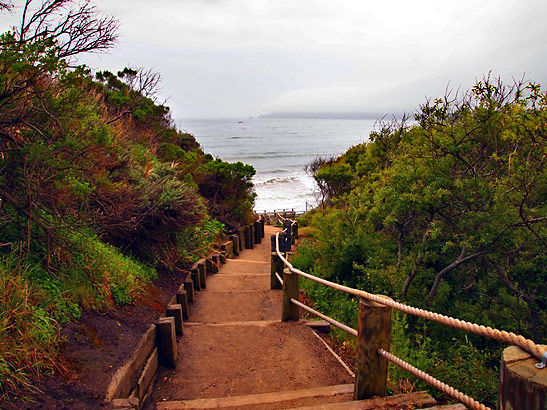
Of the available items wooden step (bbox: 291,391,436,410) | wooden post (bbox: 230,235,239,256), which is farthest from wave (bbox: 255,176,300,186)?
wooden step (bbox: 291,391,436,410)

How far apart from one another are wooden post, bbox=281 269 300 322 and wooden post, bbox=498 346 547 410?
364 cm

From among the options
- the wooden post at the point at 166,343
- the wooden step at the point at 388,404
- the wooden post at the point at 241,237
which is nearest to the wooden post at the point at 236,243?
the wooden post at the point at 241,237

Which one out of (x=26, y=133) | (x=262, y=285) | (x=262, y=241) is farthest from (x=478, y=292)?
(x=262, y=241)

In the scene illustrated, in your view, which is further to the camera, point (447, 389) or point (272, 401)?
point (272, 401)

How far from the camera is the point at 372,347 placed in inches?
107

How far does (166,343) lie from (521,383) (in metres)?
3.58

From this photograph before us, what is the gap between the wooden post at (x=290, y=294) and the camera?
5.14 metres

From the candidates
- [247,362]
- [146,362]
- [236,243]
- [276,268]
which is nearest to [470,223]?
[276,268]

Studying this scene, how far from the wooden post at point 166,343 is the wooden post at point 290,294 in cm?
157

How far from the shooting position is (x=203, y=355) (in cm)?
454

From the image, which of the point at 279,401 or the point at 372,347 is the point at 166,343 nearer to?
the point at 279,401

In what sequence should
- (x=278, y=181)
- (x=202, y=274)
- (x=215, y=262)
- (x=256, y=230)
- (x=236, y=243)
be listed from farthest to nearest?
(x=278, y=181), (x=256, y=230), (x=236, y=243), (x=215, y=262), (x=202, y=274)

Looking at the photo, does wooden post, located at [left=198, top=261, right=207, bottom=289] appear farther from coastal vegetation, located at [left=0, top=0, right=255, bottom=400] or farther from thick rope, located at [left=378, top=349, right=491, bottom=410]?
thick rope, located at [left=378, top=349, right=491, bottom=410]

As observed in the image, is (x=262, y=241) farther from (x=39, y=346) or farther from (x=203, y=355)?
(x=39, y=346)
